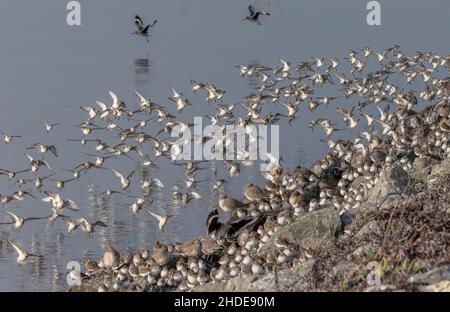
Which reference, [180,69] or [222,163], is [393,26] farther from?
[222,163]

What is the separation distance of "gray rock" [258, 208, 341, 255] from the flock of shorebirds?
22cm

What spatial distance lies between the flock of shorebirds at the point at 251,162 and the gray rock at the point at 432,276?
2344 mm

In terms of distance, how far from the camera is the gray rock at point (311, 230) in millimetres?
11422

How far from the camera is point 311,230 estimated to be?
461 inches

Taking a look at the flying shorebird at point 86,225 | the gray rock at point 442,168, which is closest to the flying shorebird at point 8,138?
the flying shorebird at point 86,225

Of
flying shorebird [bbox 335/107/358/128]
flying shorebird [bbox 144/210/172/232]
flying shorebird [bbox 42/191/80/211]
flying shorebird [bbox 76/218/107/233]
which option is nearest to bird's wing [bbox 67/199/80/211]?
flying shorebird [bbox 42/191/80/211]

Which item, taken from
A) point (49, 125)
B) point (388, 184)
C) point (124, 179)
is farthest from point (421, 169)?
point (49, 125)

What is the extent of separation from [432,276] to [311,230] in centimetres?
371

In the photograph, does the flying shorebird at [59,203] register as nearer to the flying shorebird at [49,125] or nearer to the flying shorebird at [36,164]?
the flying shorebird at [36,164]

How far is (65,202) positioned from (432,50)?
14400 mm

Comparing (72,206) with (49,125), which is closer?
(72,206)

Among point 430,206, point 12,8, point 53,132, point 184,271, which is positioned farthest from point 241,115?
point 12,8

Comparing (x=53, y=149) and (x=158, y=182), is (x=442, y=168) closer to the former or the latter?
(x=158, y=182)

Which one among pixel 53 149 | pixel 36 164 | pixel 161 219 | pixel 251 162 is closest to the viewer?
pixel 161 219
